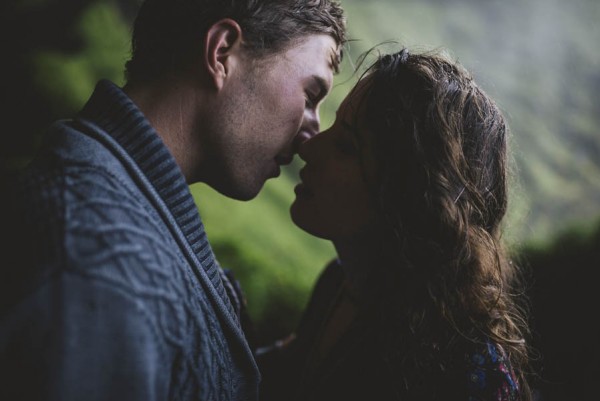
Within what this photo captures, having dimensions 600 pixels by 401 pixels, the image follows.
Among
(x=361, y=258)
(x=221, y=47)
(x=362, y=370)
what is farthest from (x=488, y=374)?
(x=221, y=47)

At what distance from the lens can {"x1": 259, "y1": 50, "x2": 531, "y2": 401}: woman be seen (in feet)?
3.48

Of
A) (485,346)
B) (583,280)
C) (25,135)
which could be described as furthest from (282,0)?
(25,135)

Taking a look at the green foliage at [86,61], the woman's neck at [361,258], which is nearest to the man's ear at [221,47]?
the woman's neck at [361,258]

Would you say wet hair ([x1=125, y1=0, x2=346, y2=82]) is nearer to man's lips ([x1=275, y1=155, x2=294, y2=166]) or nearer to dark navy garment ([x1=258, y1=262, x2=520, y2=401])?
man's lips ([x1=275, y1=155, x2=294, y2=166])

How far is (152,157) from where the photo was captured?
892 mm

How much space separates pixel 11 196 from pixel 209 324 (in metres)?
0.40

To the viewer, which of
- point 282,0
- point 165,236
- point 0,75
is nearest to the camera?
point 165,236

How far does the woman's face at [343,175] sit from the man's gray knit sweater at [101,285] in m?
0.44

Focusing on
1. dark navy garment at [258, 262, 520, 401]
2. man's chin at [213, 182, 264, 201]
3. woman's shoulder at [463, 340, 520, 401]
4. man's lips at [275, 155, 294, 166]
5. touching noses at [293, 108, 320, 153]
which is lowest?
dark navy garment at [258, 262, 520, 401]

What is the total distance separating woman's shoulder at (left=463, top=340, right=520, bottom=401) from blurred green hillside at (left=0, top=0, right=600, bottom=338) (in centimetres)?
106

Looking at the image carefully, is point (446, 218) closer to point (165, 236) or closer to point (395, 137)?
point (395, 137)

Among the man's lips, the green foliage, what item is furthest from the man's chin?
the green foliage

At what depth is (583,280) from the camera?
1674 mm

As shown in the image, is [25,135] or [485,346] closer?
[485,346]
